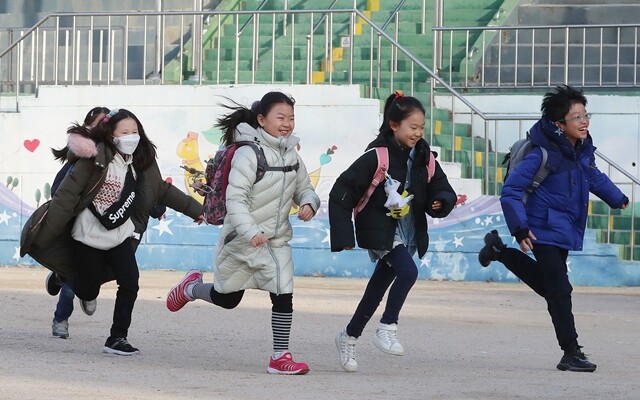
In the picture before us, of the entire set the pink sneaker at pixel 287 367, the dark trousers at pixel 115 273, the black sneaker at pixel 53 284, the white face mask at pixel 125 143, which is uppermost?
the white face mask at pixel 125 143

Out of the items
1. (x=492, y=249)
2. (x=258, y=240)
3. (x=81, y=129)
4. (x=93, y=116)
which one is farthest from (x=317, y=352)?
(x=93, y=116)

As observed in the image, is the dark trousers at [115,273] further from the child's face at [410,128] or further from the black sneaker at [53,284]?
the child's face at [410,128]

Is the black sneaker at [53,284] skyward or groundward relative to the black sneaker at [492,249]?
groundward

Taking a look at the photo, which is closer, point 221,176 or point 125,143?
point 221,176

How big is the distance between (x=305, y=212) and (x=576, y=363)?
6.08ft

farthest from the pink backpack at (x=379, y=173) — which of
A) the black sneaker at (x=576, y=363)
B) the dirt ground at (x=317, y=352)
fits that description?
the black sneaker at (x=576, y=363)

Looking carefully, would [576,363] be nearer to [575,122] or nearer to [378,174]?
[575,122]

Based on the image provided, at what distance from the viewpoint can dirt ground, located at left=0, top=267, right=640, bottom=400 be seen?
727 centimetres

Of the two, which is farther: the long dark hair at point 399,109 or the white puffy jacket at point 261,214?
the long dark hair at point 399,109

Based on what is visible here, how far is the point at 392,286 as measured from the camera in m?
8.31

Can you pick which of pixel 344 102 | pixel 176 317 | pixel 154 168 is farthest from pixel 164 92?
pixel 154 168

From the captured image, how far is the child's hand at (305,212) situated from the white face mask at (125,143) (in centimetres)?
142

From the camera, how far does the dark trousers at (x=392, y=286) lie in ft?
26.9

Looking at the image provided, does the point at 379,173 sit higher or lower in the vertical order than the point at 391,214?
higher
